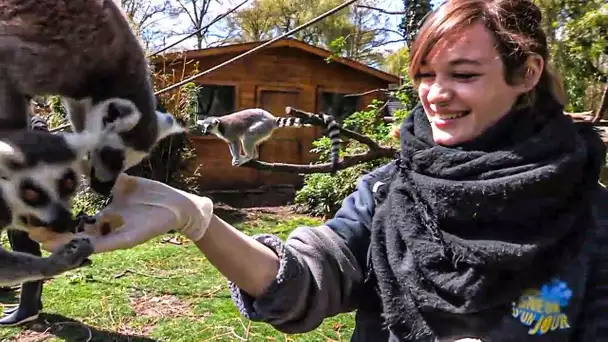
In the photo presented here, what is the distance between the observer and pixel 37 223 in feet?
3.40

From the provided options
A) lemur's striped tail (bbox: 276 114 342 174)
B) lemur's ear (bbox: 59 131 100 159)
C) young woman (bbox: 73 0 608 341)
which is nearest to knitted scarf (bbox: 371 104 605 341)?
young woman (bbox: 73 0 608 341)

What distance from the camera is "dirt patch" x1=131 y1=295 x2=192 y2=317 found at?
3.89 metres

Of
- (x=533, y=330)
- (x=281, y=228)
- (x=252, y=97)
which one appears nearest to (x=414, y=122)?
(x=533, y=330)

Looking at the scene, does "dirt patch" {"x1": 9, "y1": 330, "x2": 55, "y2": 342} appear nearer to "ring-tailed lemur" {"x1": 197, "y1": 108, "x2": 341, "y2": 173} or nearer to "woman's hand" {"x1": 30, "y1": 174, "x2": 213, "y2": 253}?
"woman's hand" {"x1": 30, "y1": 174, "x2": 213, "y2": 253}

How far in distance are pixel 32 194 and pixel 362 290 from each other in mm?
763

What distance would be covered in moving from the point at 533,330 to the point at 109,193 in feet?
2.92

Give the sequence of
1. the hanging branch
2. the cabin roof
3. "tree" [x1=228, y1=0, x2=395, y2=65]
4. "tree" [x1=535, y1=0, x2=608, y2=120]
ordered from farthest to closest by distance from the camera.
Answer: "tree" [x1=228, y1=0, x2=395, y2=65] → the cabin roof → the hanging branch → "tree" [x1=535, y1=0, x2=608, y2=120]

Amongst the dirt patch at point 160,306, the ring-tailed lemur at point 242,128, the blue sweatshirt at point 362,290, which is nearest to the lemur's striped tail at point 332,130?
the ring-tailed lemur at point 242,128

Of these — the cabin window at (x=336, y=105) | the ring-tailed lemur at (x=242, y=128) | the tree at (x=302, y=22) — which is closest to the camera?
the ring-tailed lemur at (x=242, y=128)

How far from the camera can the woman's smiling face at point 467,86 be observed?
1254mm

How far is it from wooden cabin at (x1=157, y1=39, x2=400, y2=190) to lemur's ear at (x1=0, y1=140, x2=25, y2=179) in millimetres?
8054

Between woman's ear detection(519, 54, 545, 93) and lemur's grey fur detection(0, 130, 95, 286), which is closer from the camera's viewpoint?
lemur's grey fur detection(0, 130, 95, 286)

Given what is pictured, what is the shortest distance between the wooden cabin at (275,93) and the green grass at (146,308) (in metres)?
4.52

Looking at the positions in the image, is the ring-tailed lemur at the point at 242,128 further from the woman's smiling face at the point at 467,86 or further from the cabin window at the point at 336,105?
the woman's smiling face at the point at 467,86
